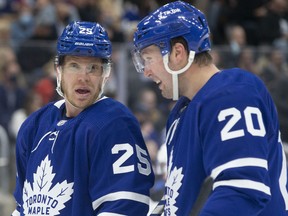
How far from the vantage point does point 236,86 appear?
9.99ft

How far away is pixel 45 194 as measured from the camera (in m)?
3.61

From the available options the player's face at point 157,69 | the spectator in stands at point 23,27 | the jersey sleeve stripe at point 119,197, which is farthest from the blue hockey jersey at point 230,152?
the spectator in stands at point 23,27

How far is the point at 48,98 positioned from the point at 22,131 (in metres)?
3.84

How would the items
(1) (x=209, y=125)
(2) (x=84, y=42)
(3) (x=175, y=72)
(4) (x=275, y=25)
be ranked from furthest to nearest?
(4) (x=275, y=25) < (2) (x=84, y=42) < (3) (x=175, y=72) < (1) (x=209, y=125)

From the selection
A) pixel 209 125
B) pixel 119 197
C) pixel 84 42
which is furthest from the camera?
pixel 84 42

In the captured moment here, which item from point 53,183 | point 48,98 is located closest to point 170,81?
point 53,183

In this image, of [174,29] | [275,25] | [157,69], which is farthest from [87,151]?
[275,25]

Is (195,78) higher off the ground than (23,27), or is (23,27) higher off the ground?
(23,27)

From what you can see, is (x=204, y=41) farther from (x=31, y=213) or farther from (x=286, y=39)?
(x=286, y=39)

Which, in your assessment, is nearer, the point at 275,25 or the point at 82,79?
the point at 82,79

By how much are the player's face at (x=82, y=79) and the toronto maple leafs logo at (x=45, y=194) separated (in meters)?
0.28

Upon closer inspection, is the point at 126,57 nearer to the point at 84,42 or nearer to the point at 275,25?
the point at 275,25

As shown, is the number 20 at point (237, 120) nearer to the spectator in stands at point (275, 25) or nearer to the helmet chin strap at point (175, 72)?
the helmet chin strap at point (175, 72)

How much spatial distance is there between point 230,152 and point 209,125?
129 millimetres
